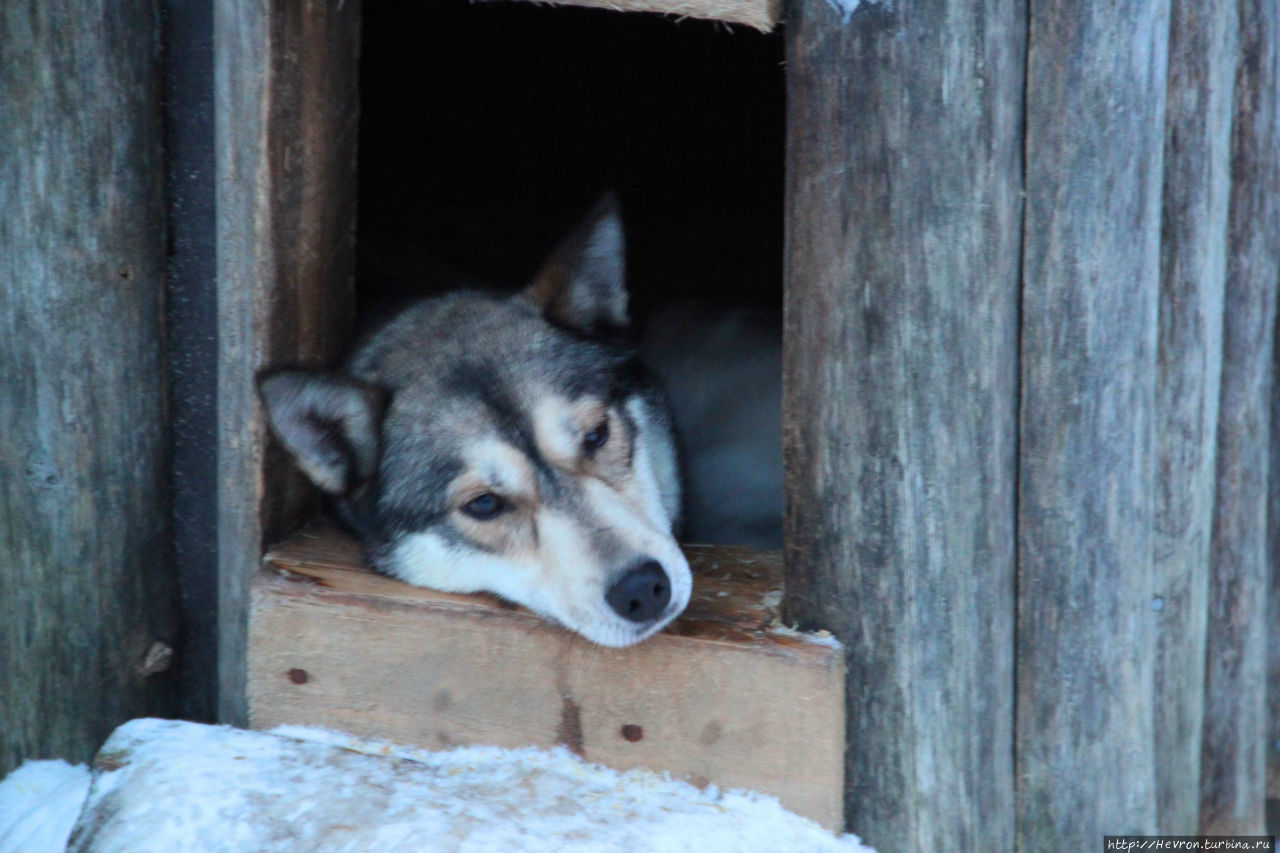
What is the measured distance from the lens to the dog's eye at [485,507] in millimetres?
2582

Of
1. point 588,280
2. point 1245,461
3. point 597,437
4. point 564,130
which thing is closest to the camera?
point 1245,461

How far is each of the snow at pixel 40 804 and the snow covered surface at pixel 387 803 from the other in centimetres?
5

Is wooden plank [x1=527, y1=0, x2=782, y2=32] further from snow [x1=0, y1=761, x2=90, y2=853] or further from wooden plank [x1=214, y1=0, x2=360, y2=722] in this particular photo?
snow [x1=0, y1=761, x2=90, y2=853]

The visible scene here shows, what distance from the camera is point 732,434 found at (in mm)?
3729

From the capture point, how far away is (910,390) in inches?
90.0

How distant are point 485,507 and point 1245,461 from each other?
1714 mm

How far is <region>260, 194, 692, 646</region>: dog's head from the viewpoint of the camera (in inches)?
94.4

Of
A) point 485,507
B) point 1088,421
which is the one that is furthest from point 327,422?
point 1088,421

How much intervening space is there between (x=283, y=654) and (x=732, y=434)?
1.65 meters

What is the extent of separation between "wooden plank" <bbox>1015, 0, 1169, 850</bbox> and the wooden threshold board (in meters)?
0.46

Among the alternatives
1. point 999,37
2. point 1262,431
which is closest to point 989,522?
point 1262,431

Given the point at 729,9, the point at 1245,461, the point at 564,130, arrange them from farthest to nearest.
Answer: the point at 564,130
the point at 1245,461
the point at 729,9

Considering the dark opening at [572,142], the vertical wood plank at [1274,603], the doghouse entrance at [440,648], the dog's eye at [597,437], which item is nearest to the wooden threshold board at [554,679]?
the doghouse entrance at [440,648]

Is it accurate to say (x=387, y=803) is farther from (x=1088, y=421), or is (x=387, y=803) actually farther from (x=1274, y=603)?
(x=1274, y=603)
